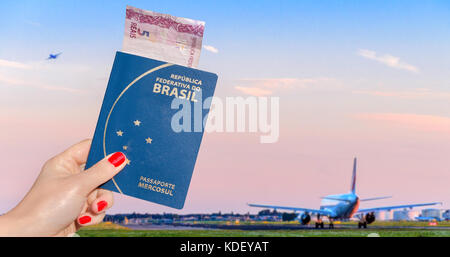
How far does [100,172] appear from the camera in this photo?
6.50 meters

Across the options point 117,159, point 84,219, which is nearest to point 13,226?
point 84,219

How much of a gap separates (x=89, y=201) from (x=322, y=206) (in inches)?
3084

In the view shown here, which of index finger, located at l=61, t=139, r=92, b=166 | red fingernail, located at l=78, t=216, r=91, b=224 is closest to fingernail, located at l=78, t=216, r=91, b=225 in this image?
red fingernail, located at l=78, t=216, r=91, b=224

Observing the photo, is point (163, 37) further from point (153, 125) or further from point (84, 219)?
point (84, 219)

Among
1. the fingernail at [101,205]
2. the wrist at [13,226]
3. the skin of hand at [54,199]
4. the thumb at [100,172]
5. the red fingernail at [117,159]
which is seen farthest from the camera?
the fingernail at [101,205]

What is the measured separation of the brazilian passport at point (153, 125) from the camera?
6.69 m

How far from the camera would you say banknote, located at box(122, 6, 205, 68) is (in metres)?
6.60

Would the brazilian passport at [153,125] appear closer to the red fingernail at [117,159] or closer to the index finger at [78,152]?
the red fingernail at [117,159]

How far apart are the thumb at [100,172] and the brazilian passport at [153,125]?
125 mm

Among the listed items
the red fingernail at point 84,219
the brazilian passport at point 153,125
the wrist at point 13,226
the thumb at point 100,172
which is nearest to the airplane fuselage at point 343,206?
the red fingernail at point 84,219

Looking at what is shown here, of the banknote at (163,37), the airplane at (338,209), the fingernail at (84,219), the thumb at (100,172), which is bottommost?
the airplane at (338,209)

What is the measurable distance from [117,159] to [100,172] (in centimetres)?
29
